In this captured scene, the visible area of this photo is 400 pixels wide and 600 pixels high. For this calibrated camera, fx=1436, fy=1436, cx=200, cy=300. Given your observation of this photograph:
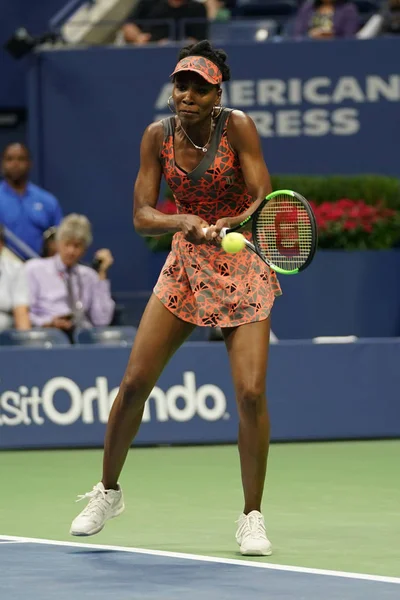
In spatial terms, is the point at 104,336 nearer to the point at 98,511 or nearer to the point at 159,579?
→ the point at 98,511

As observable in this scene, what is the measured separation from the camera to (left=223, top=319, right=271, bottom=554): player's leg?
527 cm

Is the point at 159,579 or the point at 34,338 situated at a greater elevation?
the point at 34,338

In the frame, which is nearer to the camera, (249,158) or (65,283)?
(249,158)

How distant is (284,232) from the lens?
17.5ft

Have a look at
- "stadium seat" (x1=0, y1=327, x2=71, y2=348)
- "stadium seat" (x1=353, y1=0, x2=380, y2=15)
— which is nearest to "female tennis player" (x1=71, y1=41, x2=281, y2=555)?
"stadium seat" (x1=0, y1=327, x2=71, y2=348)

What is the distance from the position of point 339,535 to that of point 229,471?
215 cm

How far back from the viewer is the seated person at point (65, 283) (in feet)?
32.1

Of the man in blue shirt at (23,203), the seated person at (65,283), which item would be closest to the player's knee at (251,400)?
the seated person at (65,283)

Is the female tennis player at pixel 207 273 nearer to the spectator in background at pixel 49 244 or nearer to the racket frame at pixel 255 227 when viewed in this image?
the racket frame at pixel 255 227

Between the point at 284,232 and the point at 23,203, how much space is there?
6122 mm

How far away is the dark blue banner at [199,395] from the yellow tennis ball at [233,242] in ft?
12.5

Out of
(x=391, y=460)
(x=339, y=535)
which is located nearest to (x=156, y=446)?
(x=391, y=460)

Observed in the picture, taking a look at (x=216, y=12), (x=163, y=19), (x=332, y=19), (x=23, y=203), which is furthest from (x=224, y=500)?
(x=216, y=12)

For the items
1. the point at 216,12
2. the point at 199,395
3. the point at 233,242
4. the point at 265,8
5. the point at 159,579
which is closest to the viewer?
the point at 159,579
